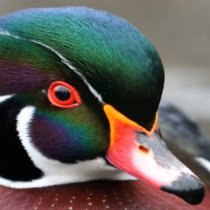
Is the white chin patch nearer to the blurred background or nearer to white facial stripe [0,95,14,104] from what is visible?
white facial stripe [0,95,14,104]

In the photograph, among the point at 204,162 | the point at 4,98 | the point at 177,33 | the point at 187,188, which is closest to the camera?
the point at 187,188

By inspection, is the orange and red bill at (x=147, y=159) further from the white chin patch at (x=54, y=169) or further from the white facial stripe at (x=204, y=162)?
the white facial stripe at (x=204, y=162)

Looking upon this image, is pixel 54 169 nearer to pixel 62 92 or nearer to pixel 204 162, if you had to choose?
pixel 62 92

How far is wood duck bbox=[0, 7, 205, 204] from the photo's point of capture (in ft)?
3.41

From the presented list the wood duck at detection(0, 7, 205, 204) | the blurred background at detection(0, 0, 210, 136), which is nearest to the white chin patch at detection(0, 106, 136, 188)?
the wood duck at detection(0, 7, 205, 204)

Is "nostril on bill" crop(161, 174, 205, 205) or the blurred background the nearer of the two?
"nostril on bill" crop(161, 174, 205, 205)

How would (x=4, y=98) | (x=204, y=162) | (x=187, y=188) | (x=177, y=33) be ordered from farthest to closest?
(x=177, y=33)
(x=204, y=162)
(x=4, y=98)
(x=187, y=188)

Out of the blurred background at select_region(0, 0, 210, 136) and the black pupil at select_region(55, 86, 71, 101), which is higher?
the black pupil at select_region(55, 86, 71, 101)

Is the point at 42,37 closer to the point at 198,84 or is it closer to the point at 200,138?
the point at 200,138

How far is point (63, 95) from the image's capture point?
1.08 m

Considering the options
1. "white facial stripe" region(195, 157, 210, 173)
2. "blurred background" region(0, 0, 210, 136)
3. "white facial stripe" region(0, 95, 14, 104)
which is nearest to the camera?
"white facial stripe" region(0, 95, 14, 104)

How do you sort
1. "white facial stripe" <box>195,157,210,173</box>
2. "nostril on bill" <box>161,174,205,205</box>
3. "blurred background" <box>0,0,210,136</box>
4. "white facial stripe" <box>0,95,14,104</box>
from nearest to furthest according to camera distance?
1. "nostril on bill" <box>161,174,205,205</box>
2. "white facial stripe" <box>0,95,14,104</box>
3. "white facial stripe" <box>195,157,210,173</box>
4. "blurred background" <box>0,0,210,136</box>

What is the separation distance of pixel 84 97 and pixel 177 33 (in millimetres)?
3177

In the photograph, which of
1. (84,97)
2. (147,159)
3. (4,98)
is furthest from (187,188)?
(4,98)
